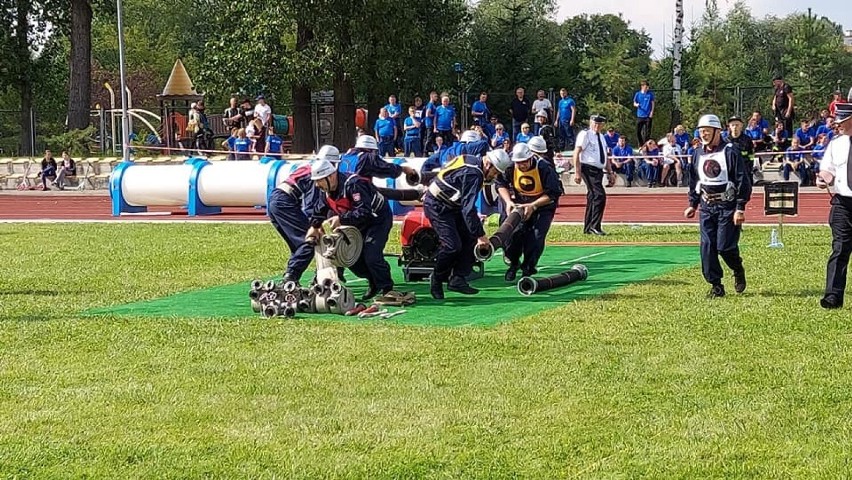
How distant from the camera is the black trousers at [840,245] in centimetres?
1098

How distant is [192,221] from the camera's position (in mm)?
24562

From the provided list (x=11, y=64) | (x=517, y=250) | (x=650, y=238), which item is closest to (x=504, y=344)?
(x=517, y=250)

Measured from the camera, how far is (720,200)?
1187 cm

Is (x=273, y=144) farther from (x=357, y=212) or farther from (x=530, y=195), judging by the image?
(x=357, y=212)

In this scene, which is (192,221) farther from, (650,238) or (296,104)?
(296,104)

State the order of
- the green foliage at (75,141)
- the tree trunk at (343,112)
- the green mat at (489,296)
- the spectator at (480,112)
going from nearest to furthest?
the green mat at (489,296), the spectator at (480,112), the tree trunk at (343,112), the green foliage at (75,141)

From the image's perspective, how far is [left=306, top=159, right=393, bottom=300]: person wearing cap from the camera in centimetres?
1213

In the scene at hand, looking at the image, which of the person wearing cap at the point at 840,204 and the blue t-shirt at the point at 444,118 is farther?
the blue t-shirt at the point at 444,118

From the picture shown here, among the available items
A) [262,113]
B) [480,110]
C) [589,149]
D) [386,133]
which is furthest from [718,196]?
[262,113]

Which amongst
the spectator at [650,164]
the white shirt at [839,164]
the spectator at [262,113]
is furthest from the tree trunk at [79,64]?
the white shirt at [839,164]

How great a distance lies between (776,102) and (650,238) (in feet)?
39.9

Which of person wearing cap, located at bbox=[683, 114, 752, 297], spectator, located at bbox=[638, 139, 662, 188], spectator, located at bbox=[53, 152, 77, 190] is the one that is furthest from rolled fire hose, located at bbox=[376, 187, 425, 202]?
spectator, located at bbox=[53, 152, 77, 190]

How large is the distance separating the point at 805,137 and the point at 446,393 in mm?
22833

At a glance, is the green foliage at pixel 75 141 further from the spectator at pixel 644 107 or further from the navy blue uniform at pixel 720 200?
the navy blue uniform at pixel 720 200
